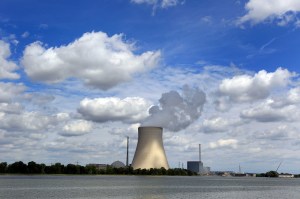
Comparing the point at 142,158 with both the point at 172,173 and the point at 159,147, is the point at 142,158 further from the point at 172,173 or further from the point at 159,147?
the point at 172,173

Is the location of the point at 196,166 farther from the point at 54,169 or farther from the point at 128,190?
the point at 128,190

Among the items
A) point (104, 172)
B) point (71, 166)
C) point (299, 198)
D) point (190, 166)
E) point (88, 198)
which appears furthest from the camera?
point (190, 166)

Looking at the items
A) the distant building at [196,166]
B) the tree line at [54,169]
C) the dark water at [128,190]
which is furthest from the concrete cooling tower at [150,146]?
the distant building at [196,166]

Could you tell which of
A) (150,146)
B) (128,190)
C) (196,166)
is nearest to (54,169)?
(150,146)

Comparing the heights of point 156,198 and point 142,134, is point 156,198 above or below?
below

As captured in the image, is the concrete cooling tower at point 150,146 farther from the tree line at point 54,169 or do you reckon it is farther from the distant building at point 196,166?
the distant building at point 196,166

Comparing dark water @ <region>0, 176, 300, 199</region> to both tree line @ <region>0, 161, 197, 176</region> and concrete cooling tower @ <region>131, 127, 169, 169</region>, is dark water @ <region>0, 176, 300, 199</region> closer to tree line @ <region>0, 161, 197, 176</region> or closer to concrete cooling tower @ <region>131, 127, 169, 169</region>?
tree line @ <region>0, 161, 197, 176</region>

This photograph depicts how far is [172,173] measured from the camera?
11625 cm

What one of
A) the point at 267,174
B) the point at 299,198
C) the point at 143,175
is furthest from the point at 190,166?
the point at 299,198

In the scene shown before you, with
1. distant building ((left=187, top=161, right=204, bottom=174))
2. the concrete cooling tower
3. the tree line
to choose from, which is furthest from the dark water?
distant building ((left=187, top=161, right=204, bottom=174))

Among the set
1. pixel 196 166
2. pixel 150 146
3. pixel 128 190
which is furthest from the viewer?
pixel 196 166

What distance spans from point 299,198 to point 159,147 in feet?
117

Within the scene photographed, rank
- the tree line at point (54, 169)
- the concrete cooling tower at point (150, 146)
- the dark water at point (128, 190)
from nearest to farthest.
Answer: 1. the dark water at point (128, 190)
2. the concrete cooling tower at point (150, 146)
3. the tree line at point (54, 169)

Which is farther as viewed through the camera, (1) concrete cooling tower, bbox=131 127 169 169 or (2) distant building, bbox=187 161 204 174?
(2) distant building, bbox=187 161 204 174
